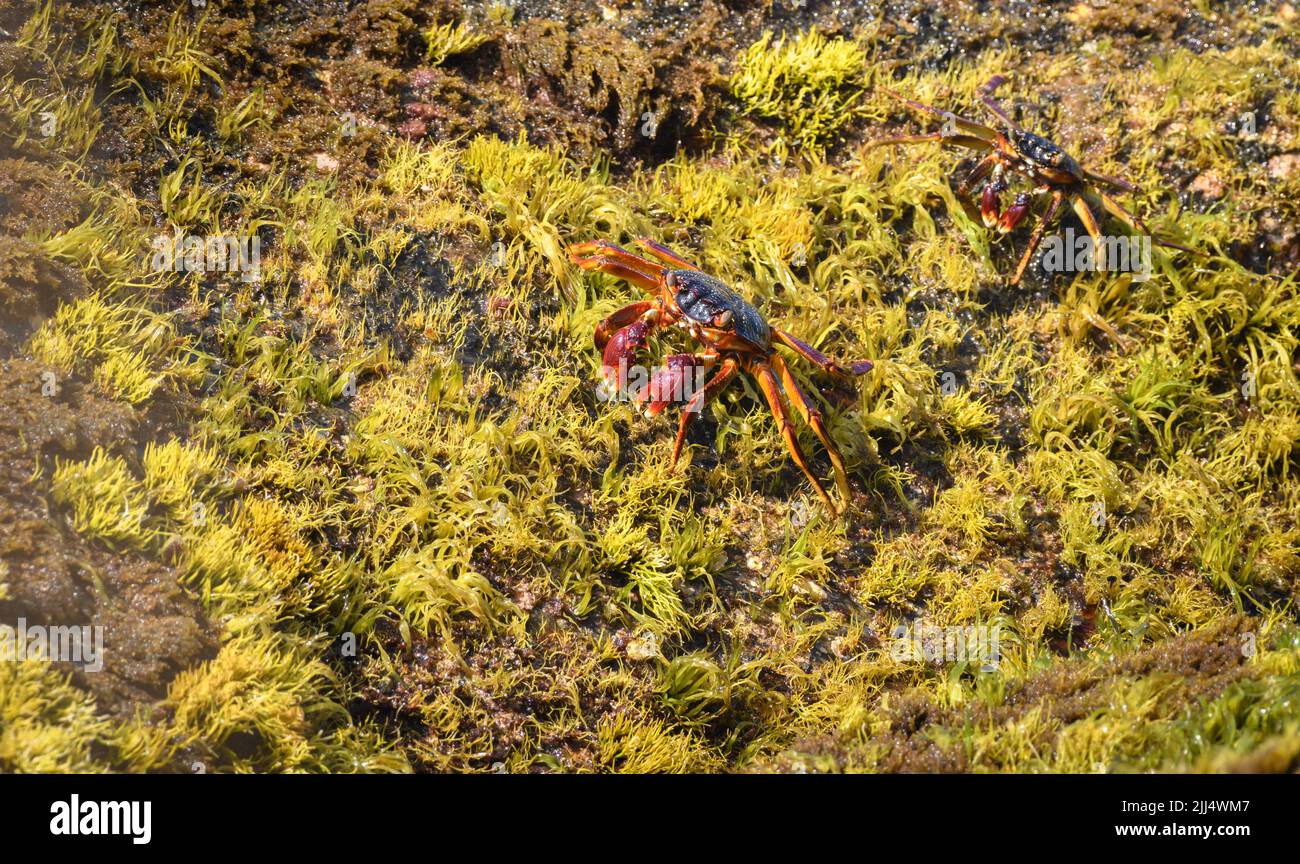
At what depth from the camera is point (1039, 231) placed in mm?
5449

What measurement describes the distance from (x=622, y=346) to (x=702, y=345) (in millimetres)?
461

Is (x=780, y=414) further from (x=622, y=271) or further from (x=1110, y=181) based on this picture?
(x=1110, y=181)

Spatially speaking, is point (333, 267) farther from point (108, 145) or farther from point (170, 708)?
point (170, 708)

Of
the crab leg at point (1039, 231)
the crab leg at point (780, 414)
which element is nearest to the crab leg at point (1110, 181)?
the crab leg at point (1039, 231)

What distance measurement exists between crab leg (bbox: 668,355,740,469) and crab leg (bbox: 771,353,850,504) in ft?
0.72

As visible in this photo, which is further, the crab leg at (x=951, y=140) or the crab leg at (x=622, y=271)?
the crab leg at (x=951, y=140)

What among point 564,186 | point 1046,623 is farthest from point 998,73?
point 1046,623

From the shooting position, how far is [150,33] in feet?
17.1

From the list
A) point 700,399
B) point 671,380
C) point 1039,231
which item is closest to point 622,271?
point 671,380

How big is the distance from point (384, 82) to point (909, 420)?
344 centimetres

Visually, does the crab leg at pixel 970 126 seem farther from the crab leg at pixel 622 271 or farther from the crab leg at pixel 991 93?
the crab leg at pixel 622 271

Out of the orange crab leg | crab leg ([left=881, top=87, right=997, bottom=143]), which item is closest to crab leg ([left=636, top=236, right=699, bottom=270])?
the orange crab leg

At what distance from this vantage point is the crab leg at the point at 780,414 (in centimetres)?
466
